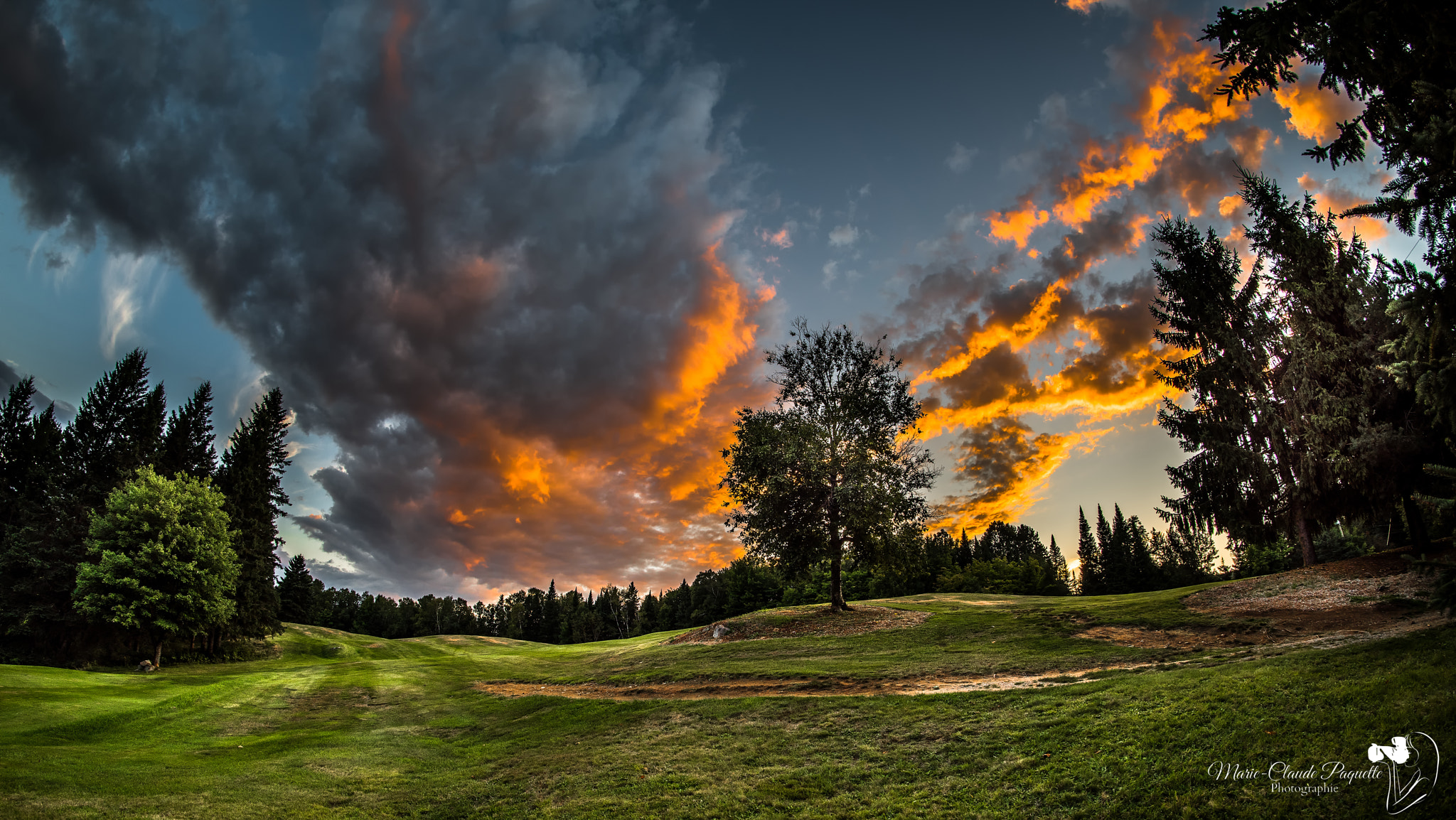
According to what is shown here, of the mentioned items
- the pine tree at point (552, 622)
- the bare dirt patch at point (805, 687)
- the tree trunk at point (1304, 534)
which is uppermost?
the tree trunk at point (1304, 534)

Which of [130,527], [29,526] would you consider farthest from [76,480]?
[130,527]

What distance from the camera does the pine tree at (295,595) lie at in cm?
6919

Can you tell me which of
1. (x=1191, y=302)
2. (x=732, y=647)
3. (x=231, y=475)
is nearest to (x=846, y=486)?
(x=732, y=647)

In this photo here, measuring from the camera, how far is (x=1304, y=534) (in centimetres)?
2352

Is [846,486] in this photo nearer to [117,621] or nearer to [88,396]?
[117,621]

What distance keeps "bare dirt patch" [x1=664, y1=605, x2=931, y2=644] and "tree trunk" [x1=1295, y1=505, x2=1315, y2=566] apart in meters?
16.2

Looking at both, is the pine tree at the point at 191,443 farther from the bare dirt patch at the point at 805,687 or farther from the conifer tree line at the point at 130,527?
the bare dirt patch at the point at 805,687

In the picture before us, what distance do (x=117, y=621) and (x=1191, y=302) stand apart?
58.4 m

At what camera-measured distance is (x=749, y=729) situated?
1223cm
